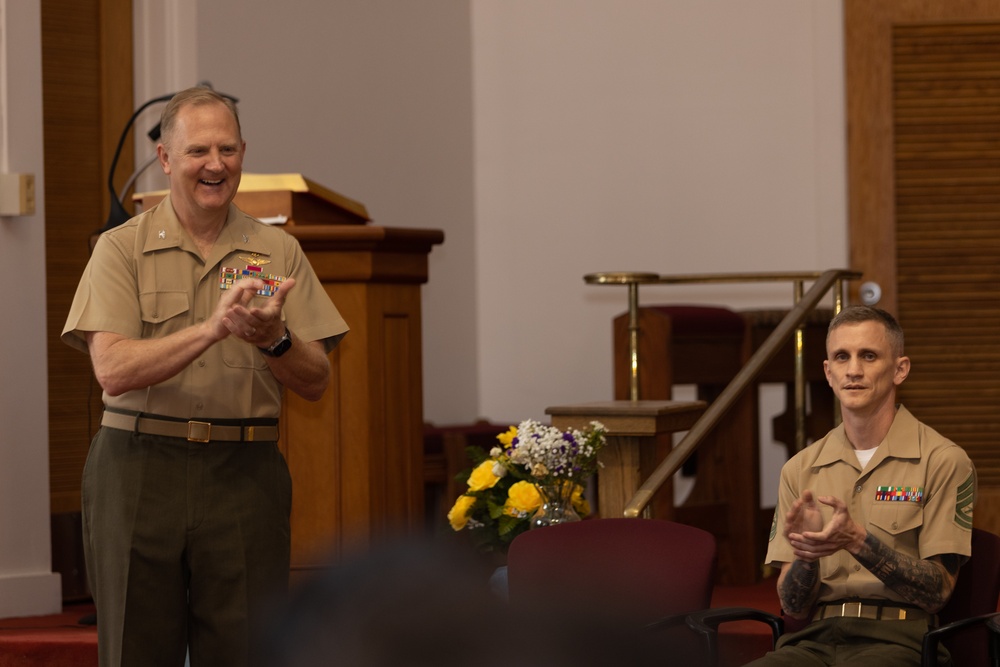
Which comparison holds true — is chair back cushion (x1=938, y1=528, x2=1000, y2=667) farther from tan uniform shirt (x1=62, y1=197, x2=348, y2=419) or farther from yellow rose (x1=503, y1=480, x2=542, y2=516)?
tan uniform shirt (x1=62, y1=197, x2=348, y2=419)

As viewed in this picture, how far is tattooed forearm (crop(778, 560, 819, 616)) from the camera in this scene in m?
2.79

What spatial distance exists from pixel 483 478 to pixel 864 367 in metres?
1.28

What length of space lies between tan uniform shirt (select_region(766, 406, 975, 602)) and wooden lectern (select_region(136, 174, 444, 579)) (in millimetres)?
1083

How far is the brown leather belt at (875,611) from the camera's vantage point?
2.78m

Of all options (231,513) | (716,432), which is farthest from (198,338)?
(716,432)

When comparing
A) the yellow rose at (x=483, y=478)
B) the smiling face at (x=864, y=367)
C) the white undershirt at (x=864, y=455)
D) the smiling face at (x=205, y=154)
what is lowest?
the yellow rose at (x=483, y=478)

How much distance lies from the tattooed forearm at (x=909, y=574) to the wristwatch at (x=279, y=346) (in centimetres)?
117

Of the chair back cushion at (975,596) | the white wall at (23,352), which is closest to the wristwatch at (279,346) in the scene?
the chair back cushion at (975,596)

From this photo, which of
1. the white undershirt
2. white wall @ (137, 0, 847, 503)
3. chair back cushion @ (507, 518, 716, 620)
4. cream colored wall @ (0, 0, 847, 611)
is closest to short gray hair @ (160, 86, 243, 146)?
chair back cushion @ (507, 518, 716, 620)

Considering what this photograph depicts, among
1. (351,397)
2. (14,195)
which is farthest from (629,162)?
(351,397)

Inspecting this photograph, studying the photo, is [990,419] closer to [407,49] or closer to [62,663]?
[407,49]

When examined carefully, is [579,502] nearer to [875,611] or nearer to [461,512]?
[461,512]

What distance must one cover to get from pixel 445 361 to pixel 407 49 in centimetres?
159

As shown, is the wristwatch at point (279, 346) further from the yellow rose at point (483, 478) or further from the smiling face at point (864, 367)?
the yellow rose at point (483, 478)
